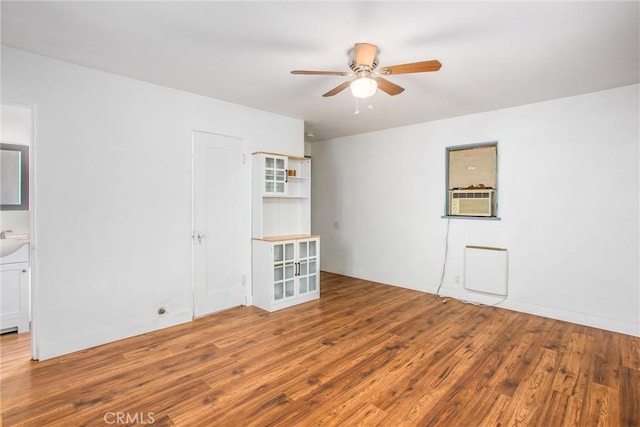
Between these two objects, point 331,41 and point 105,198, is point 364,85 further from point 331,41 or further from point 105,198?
point 105,198

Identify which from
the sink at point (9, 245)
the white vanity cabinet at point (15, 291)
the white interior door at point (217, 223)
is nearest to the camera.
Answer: the sink at point (9, 245)

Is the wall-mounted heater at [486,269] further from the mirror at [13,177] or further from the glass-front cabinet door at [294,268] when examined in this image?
the mirror at [13,177]

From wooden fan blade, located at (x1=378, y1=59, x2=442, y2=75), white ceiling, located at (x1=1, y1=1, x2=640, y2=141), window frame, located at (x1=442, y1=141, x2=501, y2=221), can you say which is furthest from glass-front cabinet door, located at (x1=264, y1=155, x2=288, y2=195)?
window frame, located at (x1=442, y1=141, x2=501, y2=221)

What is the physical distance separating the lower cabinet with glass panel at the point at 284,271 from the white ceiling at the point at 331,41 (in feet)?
6.17

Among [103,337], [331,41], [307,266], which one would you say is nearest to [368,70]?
[331,41]

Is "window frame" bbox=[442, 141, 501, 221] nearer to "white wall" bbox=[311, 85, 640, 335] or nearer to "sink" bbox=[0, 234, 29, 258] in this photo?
"white wall" bbox=[311, 85, 640, 335]

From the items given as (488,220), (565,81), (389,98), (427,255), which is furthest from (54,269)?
(565,81)

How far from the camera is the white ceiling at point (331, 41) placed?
206cm

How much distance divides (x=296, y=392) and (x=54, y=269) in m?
2.37

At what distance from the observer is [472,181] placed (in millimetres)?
4508

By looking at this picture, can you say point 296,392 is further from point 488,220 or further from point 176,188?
point 488,220

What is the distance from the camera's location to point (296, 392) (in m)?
2.32

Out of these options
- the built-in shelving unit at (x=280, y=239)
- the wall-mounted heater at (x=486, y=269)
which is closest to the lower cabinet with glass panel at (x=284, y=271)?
the built-in shelving unit at (x=280, y=239)

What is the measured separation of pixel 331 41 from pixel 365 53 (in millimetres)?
281
